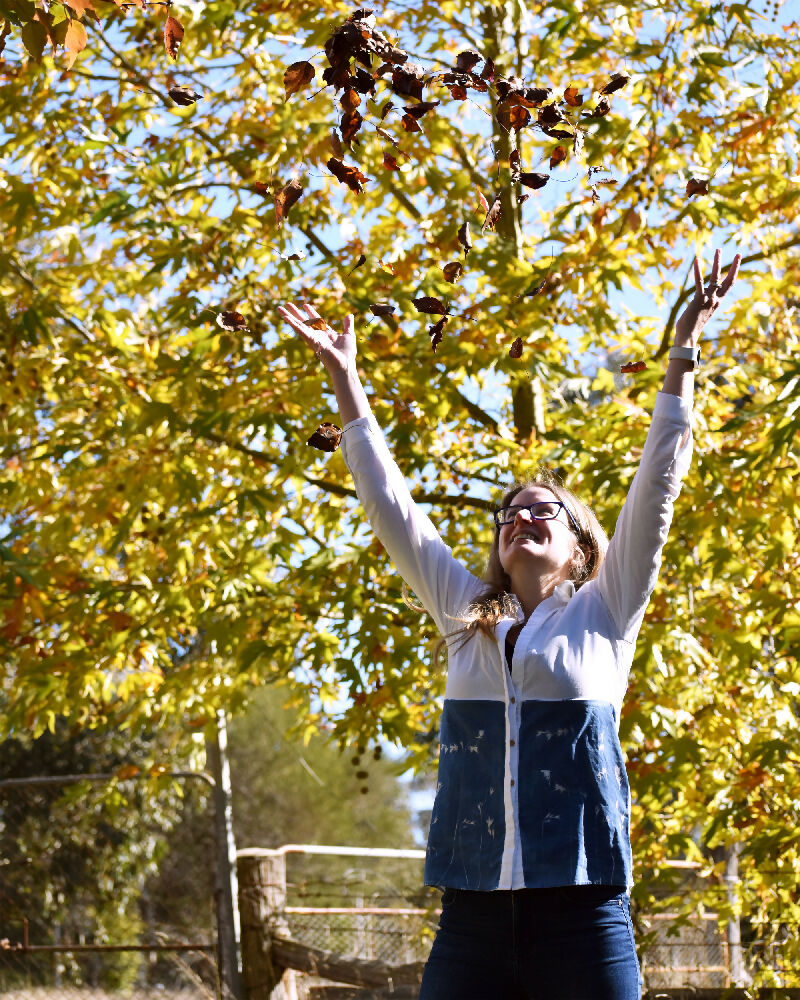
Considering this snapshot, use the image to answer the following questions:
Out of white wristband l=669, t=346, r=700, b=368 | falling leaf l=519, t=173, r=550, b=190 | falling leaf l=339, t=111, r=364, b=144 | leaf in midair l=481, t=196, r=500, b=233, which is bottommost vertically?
white wristband l=669, t=346, r=700, b=368

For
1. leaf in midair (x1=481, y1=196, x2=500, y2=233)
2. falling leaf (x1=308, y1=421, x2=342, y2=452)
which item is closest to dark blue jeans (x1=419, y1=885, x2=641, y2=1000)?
→ falling leaf (x1=308, y1=421, x2=342, y2=452)

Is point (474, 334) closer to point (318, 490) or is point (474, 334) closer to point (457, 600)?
point (318, 490)

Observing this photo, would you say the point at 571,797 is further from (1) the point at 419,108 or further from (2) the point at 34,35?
(2) the point at 34,35

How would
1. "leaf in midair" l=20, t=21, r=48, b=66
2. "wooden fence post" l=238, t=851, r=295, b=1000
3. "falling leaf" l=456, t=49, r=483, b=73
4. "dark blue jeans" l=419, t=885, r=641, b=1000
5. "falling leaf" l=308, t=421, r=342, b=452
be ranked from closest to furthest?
1. "dark blue jeans" l=419, t=885, r=641, b=1000
2. "leaf in midair" l=20, t=21, r=48, b=66
3. "falling leaf" l=456, t=49, r=483, b=73
4. "falling leaf" l=308, t=421, r=342, b=452
5. "wooden fence post" l=238, t=851, r=295, b=1000

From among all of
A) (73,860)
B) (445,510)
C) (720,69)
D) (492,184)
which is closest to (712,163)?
(720,69)

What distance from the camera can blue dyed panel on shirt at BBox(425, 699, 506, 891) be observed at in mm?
1776

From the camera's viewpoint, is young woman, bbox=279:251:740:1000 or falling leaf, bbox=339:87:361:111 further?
Answer: falling leaf, bbox=339:87:361:111

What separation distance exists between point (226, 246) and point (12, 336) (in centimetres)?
93

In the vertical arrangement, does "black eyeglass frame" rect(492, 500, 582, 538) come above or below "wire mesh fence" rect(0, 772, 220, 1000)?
above

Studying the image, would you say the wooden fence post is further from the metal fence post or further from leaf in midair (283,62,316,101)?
leaf in midair (283,62,316,101)

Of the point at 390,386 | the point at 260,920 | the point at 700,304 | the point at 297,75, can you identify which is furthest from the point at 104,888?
the point at 700,304

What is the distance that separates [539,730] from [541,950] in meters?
0.33

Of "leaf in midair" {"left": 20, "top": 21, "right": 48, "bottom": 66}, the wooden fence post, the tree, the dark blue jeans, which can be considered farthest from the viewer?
the wooden fence post

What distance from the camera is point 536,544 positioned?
2059 millimetres
